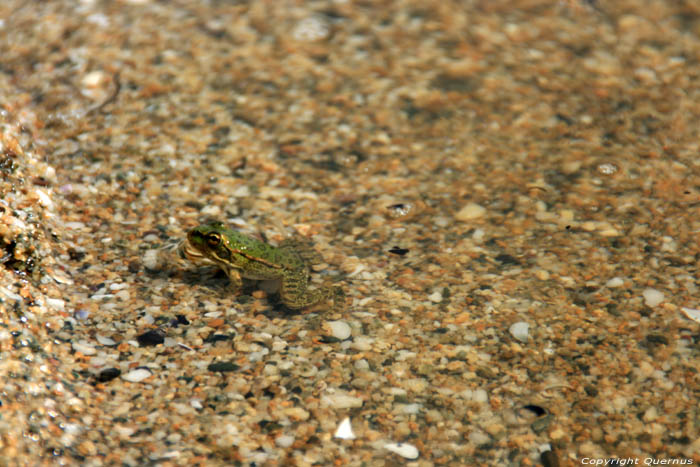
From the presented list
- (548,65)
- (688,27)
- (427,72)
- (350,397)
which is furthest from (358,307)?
(688,27)

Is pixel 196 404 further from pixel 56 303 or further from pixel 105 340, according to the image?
pixel 56 303

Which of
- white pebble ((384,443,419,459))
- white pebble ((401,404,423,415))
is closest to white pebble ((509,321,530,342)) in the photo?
white pebble ((401,404,423,415))

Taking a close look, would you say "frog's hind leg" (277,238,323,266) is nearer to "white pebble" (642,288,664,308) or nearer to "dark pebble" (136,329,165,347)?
"dark pebble" (136,329,165,347)

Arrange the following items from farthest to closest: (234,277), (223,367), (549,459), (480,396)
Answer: (234,277), (223,367), (480,396), (549,459)

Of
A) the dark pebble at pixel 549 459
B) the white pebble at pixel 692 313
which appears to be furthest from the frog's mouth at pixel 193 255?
the white pebble at pixel 692 313

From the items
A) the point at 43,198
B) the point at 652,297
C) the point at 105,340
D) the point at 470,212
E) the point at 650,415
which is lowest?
the point at 650,415

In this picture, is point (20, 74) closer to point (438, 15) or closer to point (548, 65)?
point (438, 15)

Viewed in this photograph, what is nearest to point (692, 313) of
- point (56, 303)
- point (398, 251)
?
point (398, 251)
